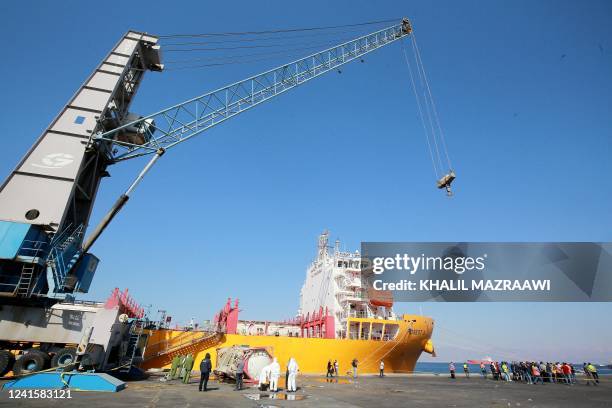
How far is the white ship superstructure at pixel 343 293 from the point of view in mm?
37531

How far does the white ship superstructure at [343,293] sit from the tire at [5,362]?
87.9 feet

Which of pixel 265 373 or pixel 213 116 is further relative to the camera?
pixel 213 116

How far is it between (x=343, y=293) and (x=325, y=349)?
298 inches

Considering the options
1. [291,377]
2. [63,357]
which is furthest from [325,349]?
[63,357]

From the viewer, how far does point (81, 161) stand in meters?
21.5

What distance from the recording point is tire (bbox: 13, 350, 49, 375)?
631 inches

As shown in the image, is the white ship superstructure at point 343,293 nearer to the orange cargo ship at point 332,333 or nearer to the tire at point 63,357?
the orange cargo ship at point 332,333

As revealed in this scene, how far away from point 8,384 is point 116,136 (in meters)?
16.9

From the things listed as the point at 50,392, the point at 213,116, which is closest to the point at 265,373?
the point at 50,392

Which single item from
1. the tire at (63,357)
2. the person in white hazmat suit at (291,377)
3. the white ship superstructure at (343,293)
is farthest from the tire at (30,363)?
the white ship superstructure at (343,293)

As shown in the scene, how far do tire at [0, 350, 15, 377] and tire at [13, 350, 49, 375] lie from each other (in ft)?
1.99

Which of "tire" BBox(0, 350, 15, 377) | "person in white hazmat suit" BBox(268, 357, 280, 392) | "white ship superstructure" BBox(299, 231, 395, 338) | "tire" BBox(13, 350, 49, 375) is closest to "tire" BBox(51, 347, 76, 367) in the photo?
"tire" BBox(13, 350, 49, 375)

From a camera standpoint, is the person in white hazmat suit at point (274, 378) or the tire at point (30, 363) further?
the tire at point (30, 363)

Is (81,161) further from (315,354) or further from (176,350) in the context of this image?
(315,354)
